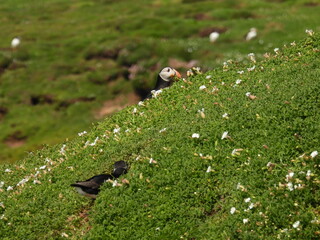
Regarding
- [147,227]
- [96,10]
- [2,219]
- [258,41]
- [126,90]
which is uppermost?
[147,227]

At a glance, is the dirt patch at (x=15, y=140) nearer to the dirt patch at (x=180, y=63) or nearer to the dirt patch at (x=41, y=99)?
the dirt patch at (x=41, y=99)

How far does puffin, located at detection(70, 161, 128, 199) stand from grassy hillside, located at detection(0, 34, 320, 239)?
0.80ft

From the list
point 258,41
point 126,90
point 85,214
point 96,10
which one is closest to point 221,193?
point 85,214

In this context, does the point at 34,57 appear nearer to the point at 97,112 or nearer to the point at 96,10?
the point at 97,112

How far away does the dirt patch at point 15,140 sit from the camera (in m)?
56.8

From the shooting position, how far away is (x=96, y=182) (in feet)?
56.8

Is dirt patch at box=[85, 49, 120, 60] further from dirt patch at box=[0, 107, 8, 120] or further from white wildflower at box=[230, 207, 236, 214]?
white wildflower at box=[230, 207, 236, 214]

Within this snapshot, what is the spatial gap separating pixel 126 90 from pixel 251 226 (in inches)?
1919

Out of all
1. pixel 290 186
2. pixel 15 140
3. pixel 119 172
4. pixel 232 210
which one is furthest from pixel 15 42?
pixel 290 186

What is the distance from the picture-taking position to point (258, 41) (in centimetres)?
5578

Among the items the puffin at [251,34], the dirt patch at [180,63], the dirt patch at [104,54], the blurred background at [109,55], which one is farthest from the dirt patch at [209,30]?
the dirt patch at [104,54]

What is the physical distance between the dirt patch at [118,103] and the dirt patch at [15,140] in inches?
310

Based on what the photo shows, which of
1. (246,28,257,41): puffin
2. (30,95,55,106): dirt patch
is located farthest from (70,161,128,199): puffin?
(30,95,55,106): dirt patch

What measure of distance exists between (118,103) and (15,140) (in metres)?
11.4
